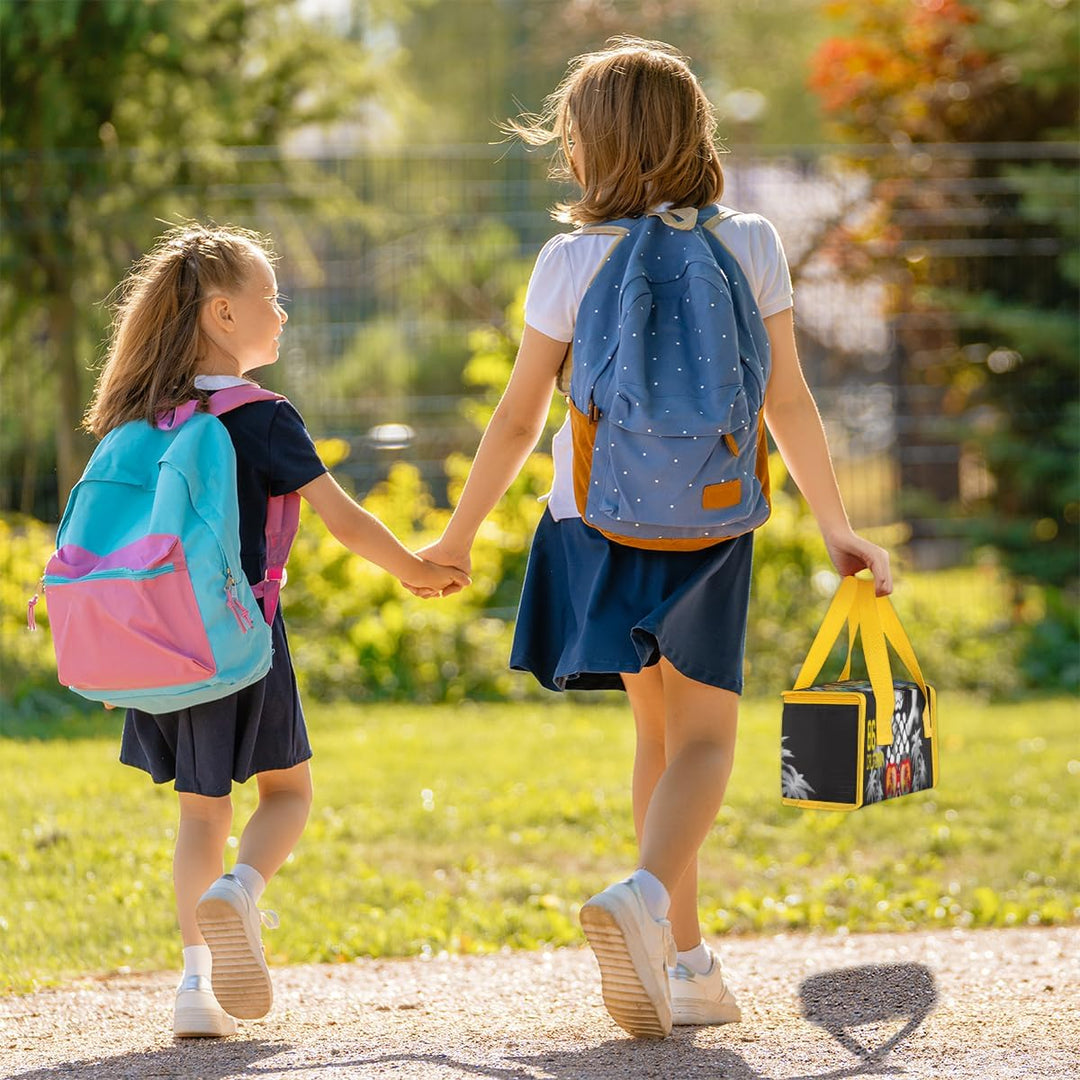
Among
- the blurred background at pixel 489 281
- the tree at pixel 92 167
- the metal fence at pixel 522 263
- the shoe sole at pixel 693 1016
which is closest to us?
the shoe sole at pixel 693 1016

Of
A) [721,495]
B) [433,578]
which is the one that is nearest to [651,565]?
[721,495]

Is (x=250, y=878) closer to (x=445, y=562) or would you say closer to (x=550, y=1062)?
A: (x=550, y=1062)

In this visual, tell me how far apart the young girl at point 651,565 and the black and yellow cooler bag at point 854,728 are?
0.34 ft

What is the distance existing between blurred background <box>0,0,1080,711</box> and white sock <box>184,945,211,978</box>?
4711mm

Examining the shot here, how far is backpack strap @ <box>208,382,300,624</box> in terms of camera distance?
3.03m

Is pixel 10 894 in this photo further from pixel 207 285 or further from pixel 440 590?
pixel 207 285

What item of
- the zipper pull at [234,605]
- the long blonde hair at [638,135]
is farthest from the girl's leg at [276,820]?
the long blonde hair at [638,135]

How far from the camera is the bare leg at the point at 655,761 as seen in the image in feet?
10.3

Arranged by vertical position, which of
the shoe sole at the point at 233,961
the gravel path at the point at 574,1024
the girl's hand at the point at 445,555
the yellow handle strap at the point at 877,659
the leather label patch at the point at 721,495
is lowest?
the gravel path at the point at 574,1024

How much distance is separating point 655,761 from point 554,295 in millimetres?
954

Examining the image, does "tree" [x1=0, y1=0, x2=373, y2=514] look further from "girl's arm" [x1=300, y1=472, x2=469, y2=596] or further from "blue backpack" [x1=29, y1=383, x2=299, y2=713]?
"blue backpack" [x1=29, y1=383, x2=299, y2=713]

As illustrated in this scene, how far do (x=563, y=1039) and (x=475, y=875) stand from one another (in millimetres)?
1797

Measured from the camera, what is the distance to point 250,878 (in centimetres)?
297

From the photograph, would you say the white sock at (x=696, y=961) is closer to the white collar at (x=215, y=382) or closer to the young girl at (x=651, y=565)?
the young girl at (x=651, y=565)
